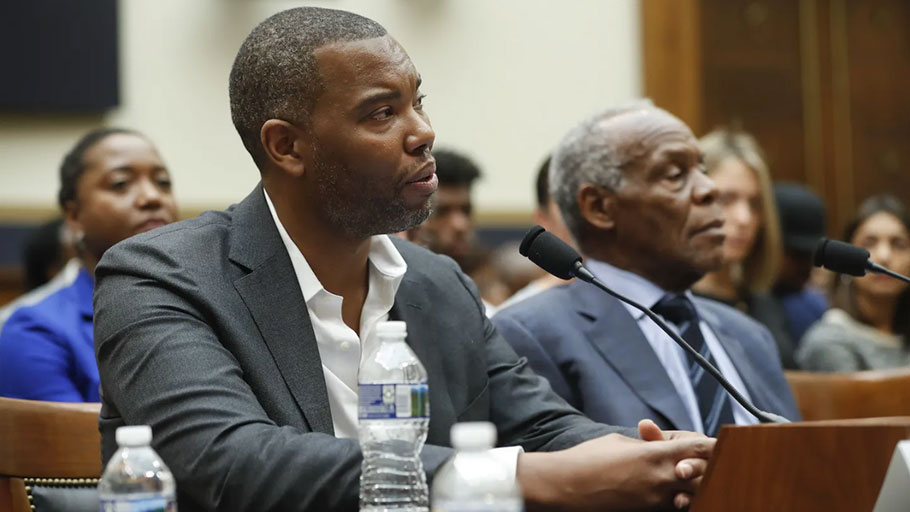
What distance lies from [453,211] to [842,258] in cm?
184

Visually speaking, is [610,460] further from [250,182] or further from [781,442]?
[250,182]

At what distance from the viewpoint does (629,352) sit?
7.52 ft

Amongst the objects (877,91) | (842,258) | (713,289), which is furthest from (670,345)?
(877,91)

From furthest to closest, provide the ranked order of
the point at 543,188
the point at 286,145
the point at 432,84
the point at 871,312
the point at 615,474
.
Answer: the point at 432,84 < the point at 871,312 < the point at 543,188 < the point at 286,145 < the point at 615,474

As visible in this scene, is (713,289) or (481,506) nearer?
(481,506)

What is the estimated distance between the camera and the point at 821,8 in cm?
622

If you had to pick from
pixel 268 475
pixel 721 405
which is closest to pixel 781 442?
pixel 268 475

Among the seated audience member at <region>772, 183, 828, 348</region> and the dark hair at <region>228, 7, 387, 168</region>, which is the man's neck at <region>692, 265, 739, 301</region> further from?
the dark hair at <region>228, 7, 387, 168</region>

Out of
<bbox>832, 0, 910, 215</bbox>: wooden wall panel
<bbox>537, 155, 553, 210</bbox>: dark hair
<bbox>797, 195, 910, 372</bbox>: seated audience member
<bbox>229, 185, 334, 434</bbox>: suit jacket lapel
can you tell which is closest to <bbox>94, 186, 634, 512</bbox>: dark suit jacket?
<bbox>229, 185, 334, 434</bbox>: suit jacket lapel

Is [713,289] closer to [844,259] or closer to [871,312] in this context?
[871,312]

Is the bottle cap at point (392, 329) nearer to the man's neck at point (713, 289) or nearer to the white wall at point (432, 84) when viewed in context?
the man's neck at point (713, 289)

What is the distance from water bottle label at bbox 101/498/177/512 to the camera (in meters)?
1.11

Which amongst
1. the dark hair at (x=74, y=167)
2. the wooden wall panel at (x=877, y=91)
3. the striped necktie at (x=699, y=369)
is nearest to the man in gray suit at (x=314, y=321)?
the striped necktie at (x=699, y=369)

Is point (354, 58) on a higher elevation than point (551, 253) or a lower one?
higher
